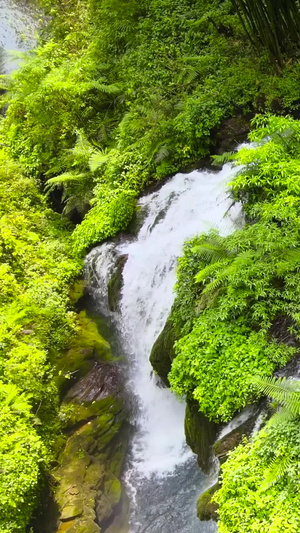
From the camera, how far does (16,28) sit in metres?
17.4

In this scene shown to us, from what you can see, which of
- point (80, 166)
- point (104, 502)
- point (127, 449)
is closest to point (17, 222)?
point (80, 166)

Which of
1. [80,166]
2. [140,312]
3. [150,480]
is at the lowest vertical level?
[150,480]

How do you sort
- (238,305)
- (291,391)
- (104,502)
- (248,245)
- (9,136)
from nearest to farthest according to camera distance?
1. (291,391)
2. (238,305)
3. (248,245)
4. (104,502)
5. (9,136)

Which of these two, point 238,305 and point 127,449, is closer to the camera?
point 238,305

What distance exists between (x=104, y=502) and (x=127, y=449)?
924 millimetres

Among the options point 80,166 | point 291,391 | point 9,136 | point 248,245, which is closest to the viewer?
point 291,391

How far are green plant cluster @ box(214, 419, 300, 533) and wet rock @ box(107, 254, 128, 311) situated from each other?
4783mm

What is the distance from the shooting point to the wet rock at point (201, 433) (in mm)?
5511

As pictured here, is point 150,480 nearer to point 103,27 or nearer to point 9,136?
point 9,136

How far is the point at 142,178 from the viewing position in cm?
975

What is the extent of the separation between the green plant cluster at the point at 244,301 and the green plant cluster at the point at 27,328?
2320 millimetres

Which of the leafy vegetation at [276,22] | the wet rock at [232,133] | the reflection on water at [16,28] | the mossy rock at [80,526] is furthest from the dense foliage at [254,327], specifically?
the reflection on water at [16,28]

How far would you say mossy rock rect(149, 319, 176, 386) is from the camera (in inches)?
262

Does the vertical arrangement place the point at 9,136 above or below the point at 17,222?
above
